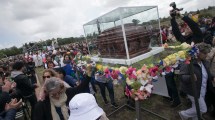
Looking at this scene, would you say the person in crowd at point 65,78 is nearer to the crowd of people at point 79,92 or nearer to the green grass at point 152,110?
the crowd of people at point 79,92

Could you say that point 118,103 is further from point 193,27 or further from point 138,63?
point 193,27

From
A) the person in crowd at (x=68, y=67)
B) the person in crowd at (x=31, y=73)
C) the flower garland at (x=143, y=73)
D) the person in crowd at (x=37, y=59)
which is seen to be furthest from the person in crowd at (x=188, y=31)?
the person in crowd at (x=37, y=59)

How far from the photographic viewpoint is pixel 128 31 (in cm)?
391

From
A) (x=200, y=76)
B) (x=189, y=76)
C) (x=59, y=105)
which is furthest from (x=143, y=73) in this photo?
(x=59, y=105)

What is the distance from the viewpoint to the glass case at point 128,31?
3.90 meters

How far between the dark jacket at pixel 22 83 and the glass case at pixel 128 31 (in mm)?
2221

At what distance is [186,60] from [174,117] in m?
1.72

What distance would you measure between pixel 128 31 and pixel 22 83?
127 inches

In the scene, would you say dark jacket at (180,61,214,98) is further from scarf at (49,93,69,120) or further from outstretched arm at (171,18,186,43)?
scarf at (49,93,69,120)

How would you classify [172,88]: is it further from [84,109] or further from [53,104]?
[84,109]

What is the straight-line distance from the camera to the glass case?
12.8ft

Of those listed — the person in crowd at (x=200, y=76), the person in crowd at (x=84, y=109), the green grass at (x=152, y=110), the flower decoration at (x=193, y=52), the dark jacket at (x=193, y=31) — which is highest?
the dark jacket at (x=193, y=31)

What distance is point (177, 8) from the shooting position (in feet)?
12.6

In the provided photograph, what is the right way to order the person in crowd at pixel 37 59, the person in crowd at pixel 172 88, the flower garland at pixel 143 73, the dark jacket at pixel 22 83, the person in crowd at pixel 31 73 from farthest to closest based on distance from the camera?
the person in crowd at pixel 37 59 → the person in crowd at pixel 31 73 → the dark jacket at pixel 22 83 → the person in crowd at pixel 172 88 → the flower garland at pixel 143 73
